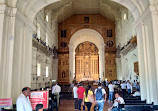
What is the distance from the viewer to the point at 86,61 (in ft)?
110

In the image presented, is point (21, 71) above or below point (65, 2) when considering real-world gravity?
below

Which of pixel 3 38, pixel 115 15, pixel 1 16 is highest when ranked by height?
pixel 115 15

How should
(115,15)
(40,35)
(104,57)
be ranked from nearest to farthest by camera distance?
(40,35), (115,15), (104,57)

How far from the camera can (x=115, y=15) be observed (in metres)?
22.5

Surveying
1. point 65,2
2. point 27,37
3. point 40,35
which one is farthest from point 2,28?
point 65,2

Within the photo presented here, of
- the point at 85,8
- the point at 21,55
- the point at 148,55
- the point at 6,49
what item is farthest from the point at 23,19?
the point at 85,8

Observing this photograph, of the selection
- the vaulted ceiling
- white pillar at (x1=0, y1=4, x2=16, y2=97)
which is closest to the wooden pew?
white pillar at (x1=0, y1=4, x2=16, y2=97)

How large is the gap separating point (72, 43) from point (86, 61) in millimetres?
8469

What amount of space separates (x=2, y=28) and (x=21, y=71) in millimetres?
2085

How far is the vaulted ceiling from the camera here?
21.1 m

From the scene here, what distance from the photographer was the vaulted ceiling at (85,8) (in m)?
21.1

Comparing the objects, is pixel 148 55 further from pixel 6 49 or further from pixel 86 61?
pixel 86 61

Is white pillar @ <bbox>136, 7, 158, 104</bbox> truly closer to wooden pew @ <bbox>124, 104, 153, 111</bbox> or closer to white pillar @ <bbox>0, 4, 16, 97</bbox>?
wooden pew @ <bbox>124, 104, 153, 111</bbox>

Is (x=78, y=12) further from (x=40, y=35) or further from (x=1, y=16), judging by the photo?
(x=1, y=16)
